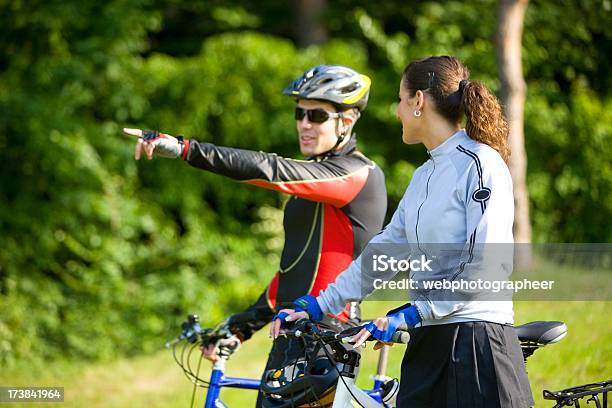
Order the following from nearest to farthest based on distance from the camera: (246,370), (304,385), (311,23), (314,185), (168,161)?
1. (304,385)
2. (314,185)
3. (246,370)
4. (168,161)
5. (311,23)

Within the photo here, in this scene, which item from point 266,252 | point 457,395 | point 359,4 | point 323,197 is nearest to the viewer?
point 457,395

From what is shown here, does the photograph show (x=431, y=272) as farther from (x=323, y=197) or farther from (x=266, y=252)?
(x=266, y=252)

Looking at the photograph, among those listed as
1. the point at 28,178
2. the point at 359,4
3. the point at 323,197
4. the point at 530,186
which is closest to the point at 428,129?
the point at 323,197

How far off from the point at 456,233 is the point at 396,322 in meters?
0.34

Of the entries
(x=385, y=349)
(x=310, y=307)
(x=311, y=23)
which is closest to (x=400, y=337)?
(x=310, y=307)

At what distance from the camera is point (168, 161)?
36.3 ft

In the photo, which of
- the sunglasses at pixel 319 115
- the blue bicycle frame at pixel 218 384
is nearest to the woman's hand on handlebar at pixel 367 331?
the blue bicycle frame at pixel 218 384

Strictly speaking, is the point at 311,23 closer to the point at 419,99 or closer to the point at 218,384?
the point at 218,384

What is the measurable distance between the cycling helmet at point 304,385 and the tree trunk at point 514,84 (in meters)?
6.53

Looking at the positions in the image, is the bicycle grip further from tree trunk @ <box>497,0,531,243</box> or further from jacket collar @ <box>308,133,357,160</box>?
tree trunk @ <box>497,0,531,243</box>

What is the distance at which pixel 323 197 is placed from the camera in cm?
373

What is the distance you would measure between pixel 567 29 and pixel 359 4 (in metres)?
3.22

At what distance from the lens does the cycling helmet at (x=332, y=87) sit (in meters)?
4.02

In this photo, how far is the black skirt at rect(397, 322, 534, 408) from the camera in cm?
273
